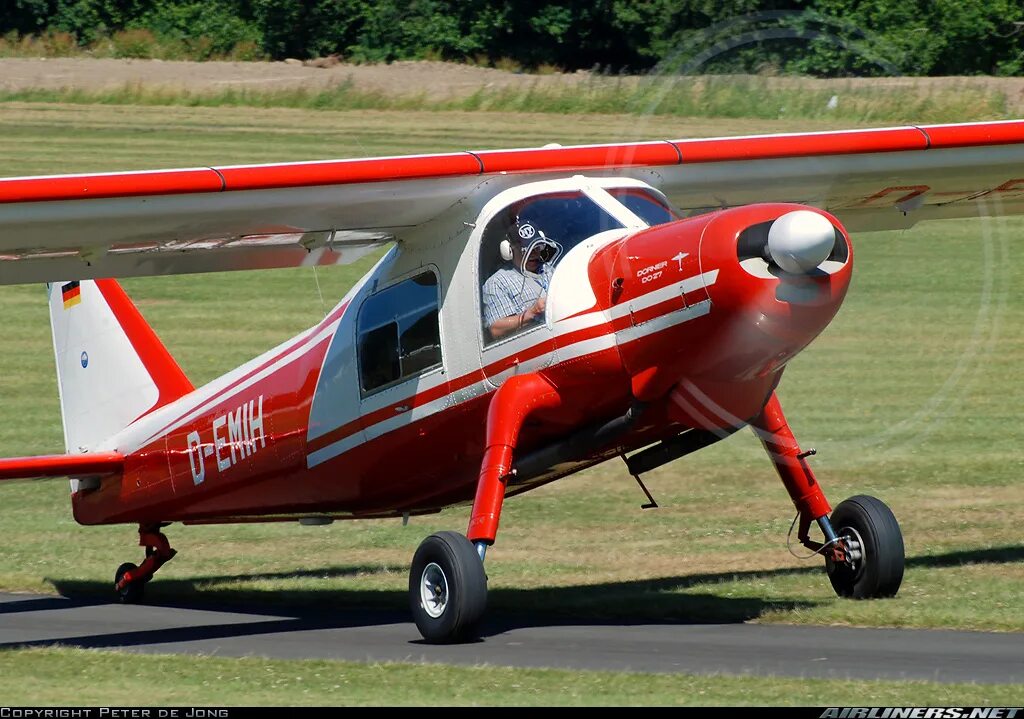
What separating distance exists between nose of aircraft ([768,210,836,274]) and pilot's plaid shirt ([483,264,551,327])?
173 cm

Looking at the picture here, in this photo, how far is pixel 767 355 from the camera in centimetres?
977

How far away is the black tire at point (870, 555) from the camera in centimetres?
1123

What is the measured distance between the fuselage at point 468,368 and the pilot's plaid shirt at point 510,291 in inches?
3.2

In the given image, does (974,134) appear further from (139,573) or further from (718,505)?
(139,573)

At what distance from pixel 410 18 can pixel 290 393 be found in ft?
171

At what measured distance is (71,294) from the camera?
14.8m

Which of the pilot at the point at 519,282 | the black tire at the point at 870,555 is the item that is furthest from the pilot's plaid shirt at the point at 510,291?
the black tire at the point at 870,555

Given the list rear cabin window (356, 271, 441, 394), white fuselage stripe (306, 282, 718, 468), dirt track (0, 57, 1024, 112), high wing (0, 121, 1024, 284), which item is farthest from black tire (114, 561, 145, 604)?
dirt track (0, 57, 1024, 112)

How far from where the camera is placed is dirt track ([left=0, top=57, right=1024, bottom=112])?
5275cm

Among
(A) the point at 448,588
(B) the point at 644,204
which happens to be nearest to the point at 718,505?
(B) the point at 644,204

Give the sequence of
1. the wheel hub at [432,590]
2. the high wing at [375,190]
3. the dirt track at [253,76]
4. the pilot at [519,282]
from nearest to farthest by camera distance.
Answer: the wheel hub at [432,590] < the pilot at [519,282] < the high wing at [375,190] < the dirt track at [253,76]

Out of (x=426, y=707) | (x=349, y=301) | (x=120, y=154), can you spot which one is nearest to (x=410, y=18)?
(x=120, y=154)

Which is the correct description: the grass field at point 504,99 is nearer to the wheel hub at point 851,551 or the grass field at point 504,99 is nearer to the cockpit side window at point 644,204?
the wheel hub at point 851,551

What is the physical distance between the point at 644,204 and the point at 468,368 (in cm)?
152
